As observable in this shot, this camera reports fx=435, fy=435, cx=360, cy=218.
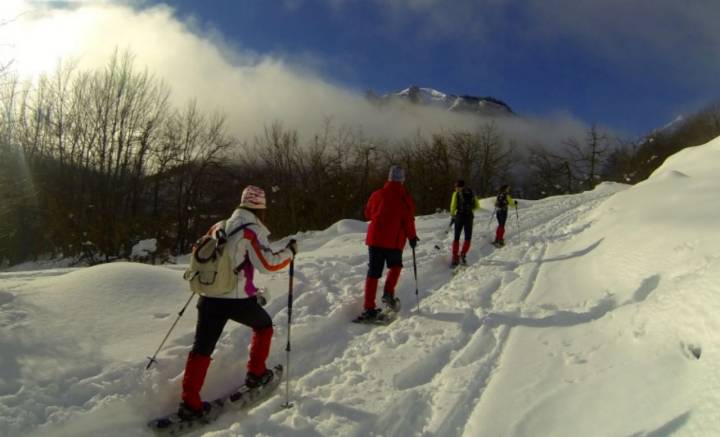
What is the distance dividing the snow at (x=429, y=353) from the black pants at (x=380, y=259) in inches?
28.0

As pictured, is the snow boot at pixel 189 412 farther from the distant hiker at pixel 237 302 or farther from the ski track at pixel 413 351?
the ski track at pixel 413 351

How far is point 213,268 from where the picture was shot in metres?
3.82

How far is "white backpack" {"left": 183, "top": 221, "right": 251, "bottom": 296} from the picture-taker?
383 cm

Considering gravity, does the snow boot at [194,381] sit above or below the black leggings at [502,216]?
below

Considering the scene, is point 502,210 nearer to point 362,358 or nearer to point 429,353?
point 429,353

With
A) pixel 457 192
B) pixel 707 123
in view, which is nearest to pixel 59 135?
pixel 457 192

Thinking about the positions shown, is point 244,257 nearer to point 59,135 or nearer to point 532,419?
point 532,419

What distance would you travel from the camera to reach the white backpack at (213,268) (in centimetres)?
383

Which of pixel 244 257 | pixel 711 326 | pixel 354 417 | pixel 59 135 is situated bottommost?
pixel 354 417

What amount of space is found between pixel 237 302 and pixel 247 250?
49 centimetres

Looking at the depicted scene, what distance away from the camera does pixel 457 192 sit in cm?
1009

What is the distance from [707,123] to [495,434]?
218ft

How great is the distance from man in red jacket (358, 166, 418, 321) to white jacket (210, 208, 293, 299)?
91.4 inches

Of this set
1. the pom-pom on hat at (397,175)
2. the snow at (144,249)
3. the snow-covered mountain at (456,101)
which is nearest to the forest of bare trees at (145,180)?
the snow at (144,249)
